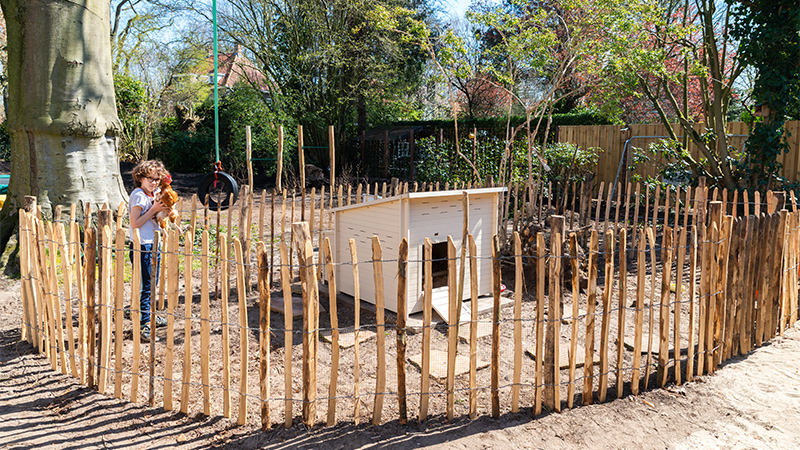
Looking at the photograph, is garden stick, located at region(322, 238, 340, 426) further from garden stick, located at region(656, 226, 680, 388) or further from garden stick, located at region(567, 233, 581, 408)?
garden stick, located at region(656, 226, 680, 388)

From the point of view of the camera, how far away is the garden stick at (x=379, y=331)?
2846mm

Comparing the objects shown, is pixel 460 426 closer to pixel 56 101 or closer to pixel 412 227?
pixel 412 227

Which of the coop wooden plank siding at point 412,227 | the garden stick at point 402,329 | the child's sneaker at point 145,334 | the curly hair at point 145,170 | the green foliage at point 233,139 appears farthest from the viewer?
the green foliage at point 233,139

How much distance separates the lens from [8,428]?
2.97 m

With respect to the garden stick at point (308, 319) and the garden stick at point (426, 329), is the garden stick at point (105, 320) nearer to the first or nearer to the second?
the garden stick at point (308, 319)

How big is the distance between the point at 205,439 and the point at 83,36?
5.30 m

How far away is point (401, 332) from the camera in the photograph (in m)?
3.01

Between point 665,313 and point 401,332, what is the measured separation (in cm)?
179

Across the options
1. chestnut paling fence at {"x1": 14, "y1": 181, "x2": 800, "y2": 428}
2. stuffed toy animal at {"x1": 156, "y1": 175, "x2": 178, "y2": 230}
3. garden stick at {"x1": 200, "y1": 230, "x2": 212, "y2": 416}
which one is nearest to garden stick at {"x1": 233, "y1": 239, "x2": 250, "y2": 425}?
chestnut paling fence at {"x1": 14, "y1": 181, "x2": 800, "y2": 428}

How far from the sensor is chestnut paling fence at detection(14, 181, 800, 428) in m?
2.98

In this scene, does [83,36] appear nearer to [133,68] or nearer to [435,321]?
[435,321]

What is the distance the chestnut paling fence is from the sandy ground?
10cm

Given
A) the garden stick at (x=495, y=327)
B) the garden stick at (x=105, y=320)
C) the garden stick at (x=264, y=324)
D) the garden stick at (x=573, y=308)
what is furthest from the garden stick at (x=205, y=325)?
the garden stick at (x=573, y=308)

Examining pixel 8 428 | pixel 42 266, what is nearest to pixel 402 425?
pixel 8 428
